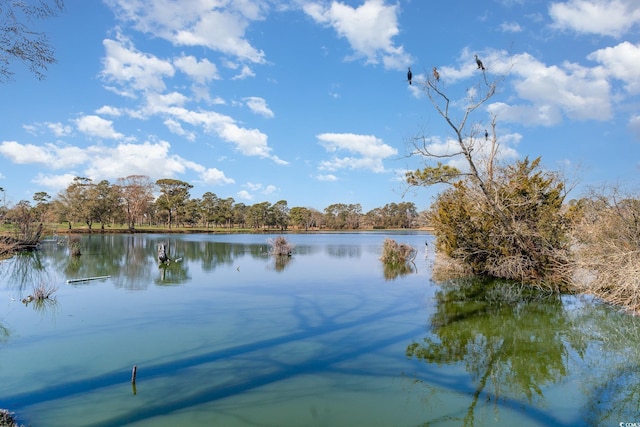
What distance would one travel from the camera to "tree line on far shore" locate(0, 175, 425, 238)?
56500 millimetres

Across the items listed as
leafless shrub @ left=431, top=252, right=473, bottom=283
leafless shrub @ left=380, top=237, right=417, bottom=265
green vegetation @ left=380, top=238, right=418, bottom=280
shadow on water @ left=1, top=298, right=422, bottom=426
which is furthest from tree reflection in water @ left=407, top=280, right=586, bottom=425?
leafless shrub @ left=380, top=237, right=417, bottom=265

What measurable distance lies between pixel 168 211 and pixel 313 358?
68607mm

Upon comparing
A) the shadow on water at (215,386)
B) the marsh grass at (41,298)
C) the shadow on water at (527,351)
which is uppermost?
the marsh grass at (41,298)

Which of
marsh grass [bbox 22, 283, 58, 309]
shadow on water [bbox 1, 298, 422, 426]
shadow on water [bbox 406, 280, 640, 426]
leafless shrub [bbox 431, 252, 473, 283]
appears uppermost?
leafless shrub [bbox 431, 252, 473, 283]

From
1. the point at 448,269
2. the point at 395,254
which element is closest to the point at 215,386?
the point at 448,269

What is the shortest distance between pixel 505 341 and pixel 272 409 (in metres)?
5.98

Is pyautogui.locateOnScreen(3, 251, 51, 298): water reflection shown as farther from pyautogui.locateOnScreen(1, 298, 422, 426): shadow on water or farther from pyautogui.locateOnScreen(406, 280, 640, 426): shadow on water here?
pyautogui.locateOnScreen(406, 280, 640, 426): shadow on water

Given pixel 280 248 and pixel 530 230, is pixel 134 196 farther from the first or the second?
pixel 530 230

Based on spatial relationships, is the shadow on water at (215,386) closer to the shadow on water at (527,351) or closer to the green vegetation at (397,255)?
the shadow on water at (527,351)

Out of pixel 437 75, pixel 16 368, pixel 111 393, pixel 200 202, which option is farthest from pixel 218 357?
pixel 200 202

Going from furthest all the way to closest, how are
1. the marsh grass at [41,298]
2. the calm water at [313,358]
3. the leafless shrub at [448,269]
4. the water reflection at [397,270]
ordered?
the water reflection at [397,270] → the leafless shrub at [448,269] → the marsh grass at [41,298] → the calm water at [313,358]

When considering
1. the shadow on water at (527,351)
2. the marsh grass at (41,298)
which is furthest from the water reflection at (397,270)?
the marsh grass at (41,298)

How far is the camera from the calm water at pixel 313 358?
5250mm

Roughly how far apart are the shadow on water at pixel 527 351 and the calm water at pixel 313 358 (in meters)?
0.04
